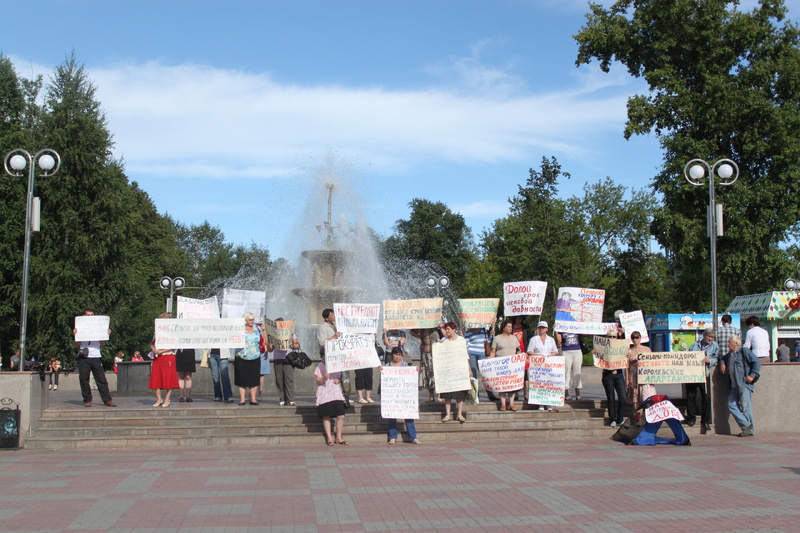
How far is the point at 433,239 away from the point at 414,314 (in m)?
61.7

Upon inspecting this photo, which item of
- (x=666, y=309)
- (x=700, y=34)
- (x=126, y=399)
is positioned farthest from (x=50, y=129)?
(x=666, y=309)

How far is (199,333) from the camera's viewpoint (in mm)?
15930

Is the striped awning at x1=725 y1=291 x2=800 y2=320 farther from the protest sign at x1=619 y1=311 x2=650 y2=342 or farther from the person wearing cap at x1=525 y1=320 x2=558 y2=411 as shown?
the person wearing cap at x1=525 y1=320 x2=558 y2=411

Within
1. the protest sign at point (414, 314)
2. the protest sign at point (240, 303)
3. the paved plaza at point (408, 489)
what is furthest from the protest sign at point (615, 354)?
the protest sign at point (240, 303)

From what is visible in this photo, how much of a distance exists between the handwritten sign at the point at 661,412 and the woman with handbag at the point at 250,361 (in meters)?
7.39

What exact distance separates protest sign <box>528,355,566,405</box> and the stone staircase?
35 cm

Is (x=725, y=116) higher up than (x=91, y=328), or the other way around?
(x=725, y=116)

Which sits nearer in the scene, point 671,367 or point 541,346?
point 671,367

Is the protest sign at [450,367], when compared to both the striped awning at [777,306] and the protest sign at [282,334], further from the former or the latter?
the striped awning at [777,306]

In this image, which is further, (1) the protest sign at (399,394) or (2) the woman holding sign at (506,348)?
(2) the woman holding sign at (506,348)

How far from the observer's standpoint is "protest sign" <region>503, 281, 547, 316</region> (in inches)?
686

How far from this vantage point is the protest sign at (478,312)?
18.4m

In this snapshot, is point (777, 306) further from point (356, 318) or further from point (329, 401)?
point (329, 401)

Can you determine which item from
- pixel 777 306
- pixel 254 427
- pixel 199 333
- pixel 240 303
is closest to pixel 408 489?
pixel 254 427
